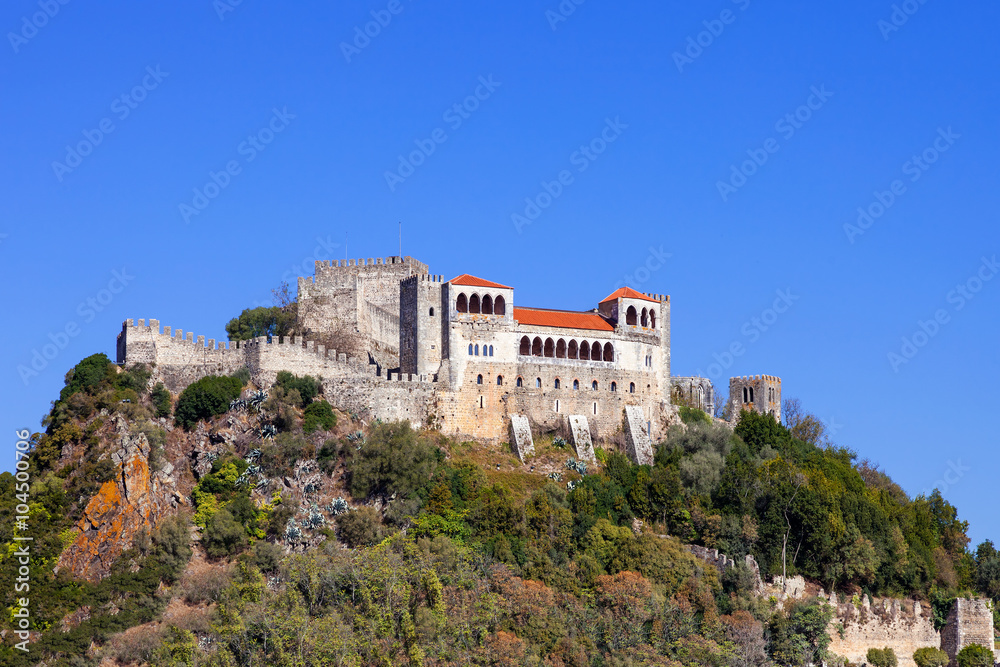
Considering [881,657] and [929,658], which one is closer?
[881,657]

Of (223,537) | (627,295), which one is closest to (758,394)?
(627,295)

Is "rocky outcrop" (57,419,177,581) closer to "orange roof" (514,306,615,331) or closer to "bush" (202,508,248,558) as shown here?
"bush" (202,508,248,558)

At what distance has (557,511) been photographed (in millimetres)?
74062

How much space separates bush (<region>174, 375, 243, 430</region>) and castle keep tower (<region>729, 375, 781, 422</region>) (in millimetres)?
31374

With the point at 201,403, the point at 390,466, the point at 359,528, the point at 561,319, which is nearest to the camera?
the point at 359,528

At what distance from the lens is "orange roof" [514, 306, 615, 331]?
269 feet

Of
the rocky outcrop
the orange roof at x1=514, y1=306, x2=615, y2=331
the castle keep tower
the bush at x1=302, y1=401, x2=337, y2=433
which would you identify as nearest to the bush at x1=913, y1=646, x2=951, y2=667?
the castle keep tower

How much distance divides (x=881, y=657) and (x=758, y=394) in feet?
71.5

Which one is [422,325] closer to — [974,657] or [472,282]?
[472,282]

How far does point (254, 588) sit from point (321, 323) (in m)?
24.3

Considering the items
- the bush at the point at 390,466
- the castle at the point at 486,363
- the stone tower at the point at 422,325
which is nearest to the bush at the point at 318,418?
the castle at the point at 486,363

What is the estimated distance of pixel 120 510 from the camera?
70.7m

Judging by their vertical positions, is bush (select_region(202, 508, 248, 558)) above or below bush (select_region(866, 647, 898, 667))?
above

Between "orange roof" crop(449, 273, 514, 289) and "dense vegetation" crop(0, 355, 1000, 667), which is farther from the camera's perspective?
"orange roof" crop(449, 273, 514, 289)
